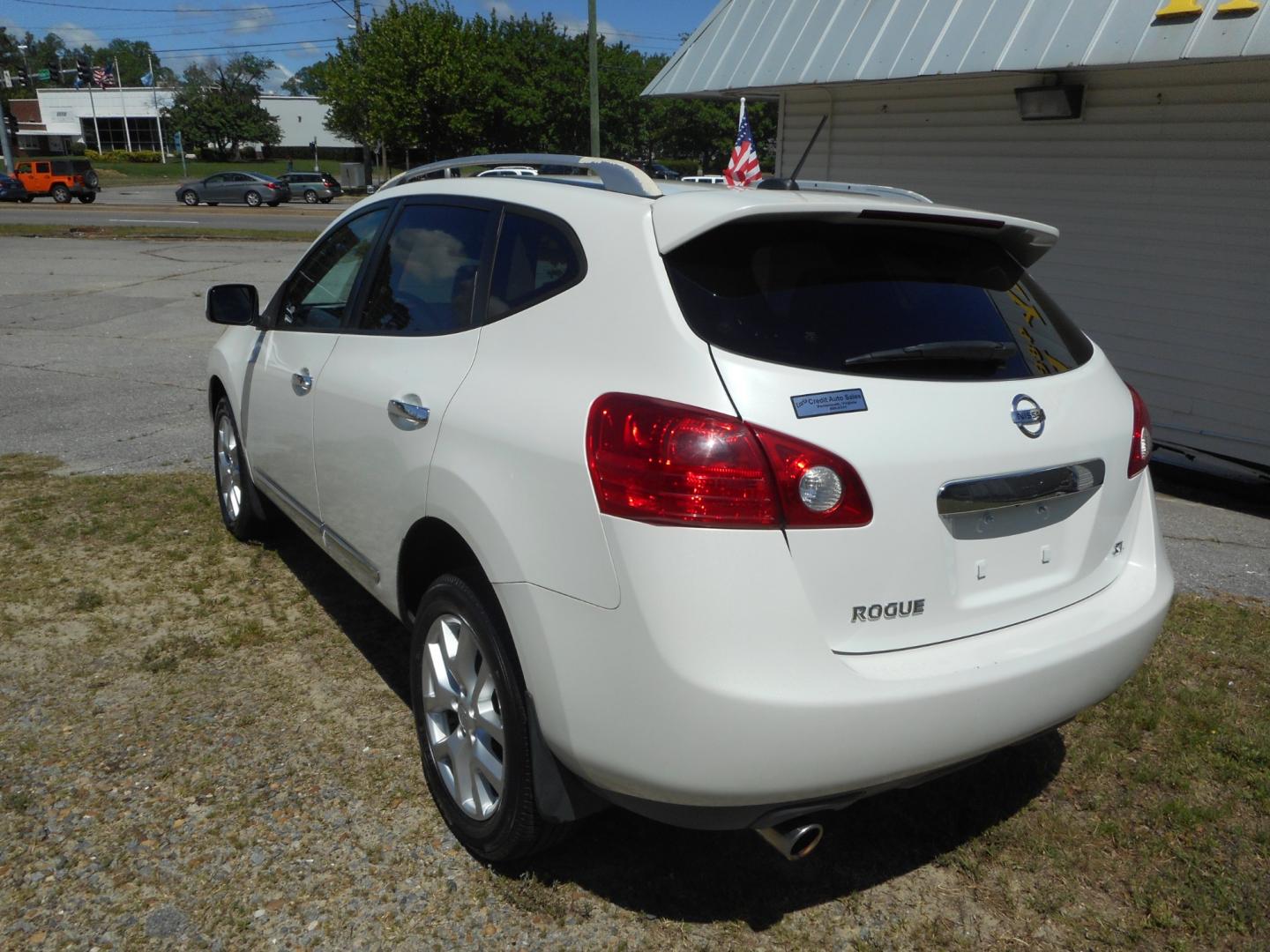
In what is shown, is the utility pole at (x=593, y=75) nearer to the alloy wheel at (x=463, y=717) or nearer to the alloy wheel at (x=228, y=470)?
the alloy wheel at (x=228, y=470)

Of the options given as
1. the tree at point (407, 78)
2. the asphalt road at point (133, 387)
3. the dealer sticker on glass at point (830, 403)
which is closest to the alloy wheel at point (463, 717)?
the dealer sticker on glass at point (830, 403)

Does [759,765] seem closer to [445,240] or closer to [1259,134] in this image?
[445,240]

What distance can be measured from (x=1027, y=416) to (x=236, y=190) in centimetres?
4556

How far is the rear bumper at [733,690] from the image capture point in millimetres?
2168

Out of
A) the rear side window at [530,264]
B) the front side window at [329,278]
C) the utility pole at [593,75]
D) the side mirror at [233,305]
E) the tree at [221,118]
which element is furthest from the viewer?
the tree at [221,118]

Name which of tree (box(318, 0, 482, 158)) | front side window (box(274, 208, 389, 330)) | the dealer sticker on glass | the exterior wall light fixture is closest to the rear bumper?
the dealer sticker on glass

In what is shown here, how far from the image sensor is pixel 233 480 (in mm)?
5137

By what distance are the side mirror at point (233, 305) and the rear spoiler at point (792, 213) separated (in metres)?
2.52

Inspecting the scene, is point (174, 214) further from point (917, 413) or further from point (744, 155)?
point (917, 413)

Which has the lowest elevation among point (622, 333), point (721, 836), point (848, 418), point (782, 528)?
point (721, 836)

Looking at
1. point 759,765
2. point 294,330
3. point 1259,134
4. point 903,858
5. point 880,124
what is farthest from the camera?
point 880,124

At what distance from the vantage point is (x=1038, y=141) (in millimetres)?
8141

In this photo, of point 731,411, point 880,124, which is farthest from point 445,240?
point 880,124

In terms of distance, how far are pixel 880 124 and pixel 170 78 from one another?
12161 cm
